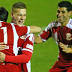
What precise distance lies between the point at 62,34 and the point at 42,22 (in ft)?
15.3

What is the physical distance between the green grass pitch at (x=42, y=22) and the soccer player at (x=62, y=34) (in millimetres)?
1901

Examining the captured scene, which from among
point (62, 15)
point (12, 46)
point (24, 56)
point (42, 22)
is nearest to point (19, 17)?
point (12, 46)

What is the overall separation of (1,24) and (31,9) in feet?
20.0

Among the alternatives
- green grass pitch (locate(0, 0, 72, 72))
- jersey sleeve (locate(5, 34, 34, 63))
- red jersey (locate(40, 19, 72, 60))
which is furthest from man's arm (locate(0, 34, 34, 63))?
green grass pitch (locate(0, 0, 72, 72))

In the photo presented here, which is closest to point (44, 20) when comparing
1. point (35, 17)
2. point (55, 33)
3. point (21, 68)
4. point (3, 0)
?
point (35, 17)

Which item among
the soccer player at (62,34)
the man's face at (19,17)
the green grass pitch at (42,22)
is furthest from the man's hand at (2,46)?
the green grass pitch at (42,22)

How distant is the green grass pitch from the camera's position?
25.4 ft

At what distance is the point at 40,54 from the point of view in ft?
27.1

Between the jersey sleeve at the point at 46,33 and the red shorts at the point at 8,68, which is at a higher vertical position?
the jersey sleeve at the point at 46,33

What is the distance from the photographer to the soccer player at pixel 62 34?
210 inches

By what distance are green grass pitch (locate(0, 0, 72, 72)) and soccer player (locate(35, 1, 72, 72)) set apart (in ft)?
6.24

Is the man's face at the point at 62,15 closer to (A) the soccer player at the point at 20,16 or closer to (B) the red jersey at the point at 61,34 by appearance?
(B) the red jersey at the point at 61,34

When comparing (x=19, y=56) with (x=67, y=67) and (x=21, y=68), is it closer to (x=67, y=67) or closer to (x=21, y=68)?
(x=21, y=68)

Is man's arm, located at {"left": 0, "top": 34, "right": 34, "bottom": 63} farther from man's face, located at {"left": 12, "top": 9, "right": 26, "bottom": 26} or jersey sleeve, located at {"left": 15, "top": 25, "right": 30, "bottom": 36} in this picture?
man's face, located at {"left": 12, "top": 9, "right": 26, "bottom": 26}
